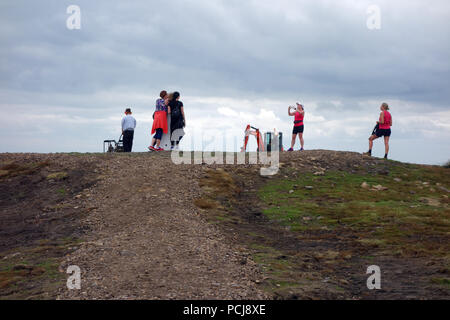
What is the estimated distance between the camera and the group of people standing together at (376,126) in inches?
773

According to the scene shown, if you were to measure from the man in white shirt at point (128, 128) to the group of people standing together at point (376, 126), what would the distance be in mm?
6875

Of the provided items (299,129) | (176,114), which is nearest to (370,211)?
(299,129)

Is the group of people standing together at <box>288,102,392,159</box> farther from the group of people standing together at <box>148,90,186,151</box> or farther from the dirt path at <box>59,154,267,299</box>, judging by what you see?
the dirt path at <box>59,154,267,299</box>

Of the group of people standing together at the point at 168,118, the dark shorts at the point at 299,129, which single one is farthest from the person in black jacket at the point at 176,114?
the dark shorts at the point at 299,129

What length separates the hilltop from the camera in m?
8.14

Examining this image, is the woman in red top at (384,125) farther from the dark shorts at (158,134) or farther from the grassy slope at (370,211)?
the dark shorts at (158,134)

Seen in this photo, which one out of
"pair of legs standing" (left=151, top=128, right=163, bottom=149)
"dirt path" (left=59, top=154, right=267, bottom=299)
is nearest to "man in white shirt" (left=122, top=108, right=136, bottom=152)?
"pair of legs standing" (left=151, top=128, right=163, bottom=149)

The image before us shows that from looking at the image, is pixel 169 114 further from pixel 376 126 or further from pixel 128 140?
pixel 376 126

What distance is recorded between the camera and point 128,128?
2008cm

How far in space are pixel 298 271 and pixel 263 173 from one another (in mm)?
8456
